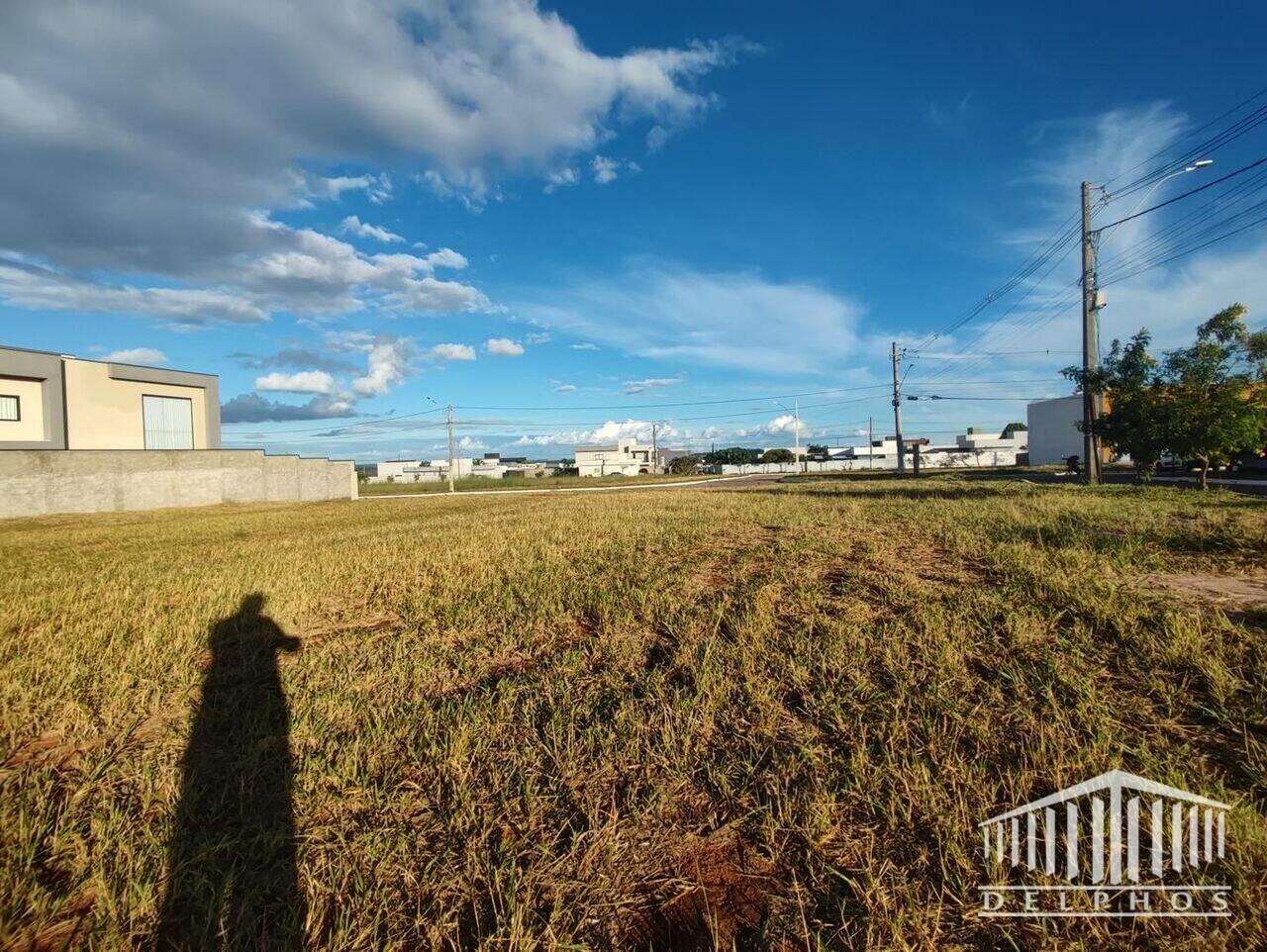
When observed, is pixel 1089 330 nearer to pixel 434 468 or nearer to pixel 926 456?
pixel 926 456

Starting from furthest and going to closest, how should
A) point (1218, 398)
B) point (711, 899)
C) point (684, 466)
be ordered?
point (684, 466)
point (1218, 398)
point (711, 899)

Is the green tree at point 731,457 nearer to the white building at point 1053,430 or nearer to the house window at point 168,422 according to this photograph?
the white building at point 1053,430

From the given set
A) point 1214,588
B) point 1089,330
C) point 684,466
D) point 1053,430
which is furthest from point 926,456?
point 1214,588

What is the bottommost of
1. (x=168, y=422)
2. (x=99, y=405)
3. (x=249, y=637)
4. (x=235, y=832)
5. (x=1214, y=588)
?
(x=235, y=832)

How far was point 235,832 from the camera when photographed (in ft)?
7.64

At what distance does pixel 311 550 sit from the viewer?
31.0 ft

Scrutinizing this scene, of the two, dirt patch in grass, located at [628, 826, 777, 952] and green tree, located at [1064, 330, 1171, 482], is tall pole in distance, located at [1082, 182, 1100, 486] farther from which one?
dirt patch in grass, located at [628, 826, 777, 952]

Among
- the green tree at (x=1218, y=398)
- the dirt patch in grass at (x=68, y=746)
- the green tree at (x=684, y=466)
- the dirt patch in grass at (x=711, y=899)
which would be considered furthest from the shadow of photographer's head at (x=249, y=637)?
the green tree at (x=684, y=466)

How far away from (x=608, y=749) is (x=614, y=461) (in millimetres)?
95918

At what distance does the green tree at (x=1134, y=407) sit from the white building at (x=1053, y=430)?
4054 centimetres

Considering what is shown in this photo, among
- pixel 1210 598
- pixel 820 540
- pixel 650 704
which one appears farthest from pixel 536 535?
pixel 1210 598

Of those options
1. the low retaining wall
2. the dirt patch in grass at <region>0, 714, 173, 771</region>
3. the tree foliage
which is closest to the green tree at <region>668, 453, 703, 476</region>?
the low retaining wall

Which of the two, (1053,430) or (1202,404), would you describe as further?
(1053,430)

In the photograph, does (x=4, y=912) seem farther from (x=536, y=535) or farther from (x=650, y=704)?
(x=536, y=535)
